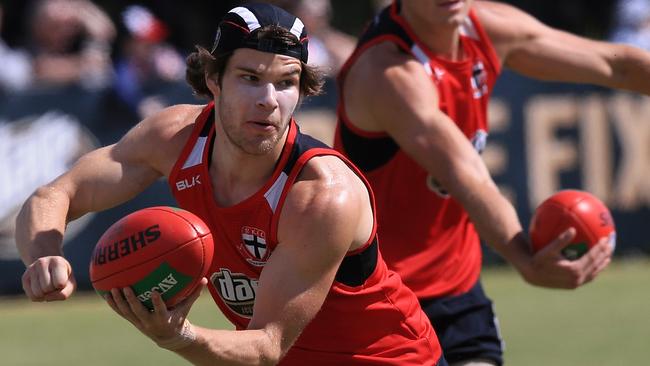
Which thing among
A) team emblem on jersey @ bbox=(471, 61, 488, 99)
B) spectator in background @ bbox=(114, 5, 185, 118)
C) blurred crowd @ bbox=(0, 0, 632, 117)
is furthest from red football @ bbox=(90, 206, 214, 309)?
blurred crowd @ bbox=(0, 0, 632, 117)

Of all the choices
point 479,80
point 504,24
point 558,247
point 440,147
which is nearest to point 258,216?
point 440,147

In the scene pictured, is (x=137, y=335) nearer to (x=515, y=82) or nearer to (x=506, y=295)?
(x=506, y=295)

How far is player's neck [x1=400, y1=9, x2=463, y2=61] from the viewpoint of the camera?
6.30 metres

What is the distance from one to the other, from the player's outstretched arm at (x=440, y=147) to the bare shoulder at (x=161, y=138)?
102cm

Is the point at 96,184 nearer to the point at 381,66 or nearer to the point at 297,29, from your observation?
the point at 297,29

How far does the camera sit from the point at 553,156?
12594mm

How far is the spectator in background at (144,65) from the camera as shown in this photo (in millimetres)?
12008

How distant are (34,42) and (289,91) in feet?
27.2

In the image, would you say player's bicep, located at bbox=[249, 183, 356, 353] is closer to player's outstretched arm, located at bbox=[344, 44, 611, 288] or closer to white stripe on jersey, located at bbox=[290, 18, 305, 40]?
white stripe on jersey, located at bbox=[290, 18, 305, 40]

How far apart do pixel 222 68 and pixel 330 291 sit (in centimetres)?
93

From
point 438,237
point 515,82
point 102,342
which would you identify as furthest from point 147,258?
point 515,82

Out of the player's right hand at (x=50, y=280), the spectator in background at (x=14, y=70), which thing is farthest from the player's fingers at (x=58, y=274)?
the spectator in background at (x=14, y=70)

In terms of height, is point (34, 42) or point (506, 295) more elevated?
point (34, 42)

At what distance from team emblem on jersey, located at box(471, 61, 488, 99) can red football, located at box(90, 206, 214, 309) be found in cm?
226
